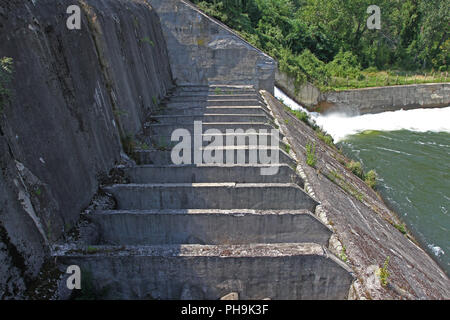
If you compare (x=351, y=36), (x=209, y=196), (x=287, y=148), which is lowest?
(x=209, y=196)

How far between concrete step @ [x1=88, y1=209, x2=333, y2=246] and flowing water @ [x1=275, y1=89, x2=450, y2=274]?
6.41m

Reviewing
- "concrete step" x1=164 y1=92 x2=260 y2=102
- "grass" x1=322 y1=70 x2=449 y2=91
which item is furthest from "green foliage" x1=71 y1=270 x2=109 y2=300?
"grass" x1=322 y1=70 x2=449 y2=91

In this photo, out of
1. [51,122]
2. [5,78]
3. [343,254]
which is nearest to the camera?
[5,78]

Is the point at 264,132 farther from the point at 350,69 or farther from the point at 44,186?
the point at 350,69

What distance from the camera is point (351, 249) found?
5.39 meters

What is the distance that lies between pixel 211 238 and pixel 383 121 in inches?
768

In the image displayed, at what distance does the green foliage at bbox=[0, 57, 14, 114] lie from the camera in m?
3.94

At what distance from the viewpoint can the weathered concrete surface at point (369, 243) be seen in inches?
194

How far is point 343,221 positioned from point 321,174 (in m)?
2.42

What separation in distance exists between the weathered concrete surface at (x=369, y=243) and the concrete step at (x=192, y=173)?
1.46 meters

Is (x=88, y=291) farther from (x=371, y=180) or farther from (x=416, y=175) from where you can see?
(x=416, y=175)

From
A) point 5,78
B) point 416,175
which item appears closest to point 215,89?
point 416,175

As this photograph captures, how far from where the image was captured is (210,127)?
9.95 metres

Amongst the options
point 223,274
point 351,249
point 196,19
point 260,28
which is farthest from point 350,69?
point 223,274
